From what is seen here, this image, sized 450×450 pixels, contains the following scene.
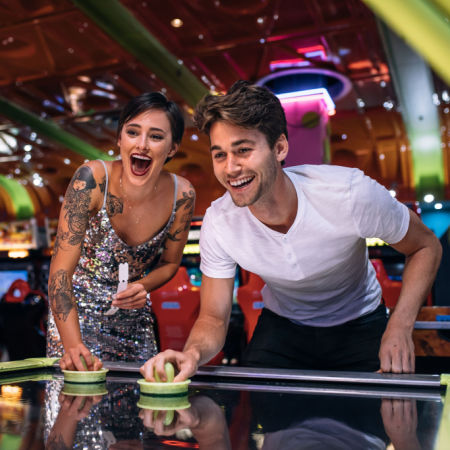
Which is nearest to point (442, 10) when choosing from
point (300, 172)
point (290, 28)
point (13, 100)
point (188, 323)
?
point (300, 172)

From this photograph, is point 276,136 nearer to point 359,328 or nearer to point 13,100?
point 359,328

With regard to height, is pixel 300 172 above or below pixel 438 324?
above

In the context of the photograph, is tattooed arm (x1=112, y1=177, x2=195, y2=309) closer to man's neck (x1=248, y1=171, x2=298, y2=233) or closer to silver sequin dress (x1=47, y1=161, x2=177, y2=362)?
silver sequin dress (x1=47, y1=161, x2=177, y2=362)

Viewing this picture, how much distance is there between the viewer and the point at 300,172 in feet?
6.41

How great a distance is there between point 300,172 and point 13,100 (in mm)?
6190

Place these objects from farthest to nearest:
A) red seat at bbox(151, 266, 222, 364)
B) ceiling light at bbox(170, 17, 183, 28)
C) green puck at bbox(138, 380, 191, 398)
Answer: ceiling light at bbox(170, 17, 183, 28), red seat at bbox(151, 266, 222, 364), green puck at bbox(138, 380, 191, 398)

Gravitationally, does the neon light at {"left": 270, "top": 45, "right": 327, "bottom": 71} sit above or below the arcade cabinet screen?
above

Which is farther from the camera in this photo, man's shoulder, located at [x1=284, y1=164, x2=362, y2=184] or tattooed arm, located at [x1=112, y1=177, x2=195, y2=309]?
tattooed arm, located at [x1=112, y1=177, x2=195, y2=309]

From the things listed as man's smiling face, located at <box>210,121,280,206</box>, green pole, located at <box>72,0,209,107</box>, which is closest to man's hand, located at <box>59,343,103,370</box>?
man's smiling face, located at <box>210,121,280,206</box>

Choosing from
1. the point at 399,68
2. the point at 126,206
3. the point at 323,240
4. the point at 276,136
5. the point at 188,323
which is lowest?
the point at 188,323

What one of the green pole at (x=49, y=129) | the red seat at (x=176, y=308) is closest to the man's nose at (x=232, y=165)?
the red seat at (x=176, y=308)

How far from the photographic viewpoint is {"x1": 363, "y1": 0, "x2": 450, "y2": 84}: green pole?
51 cm

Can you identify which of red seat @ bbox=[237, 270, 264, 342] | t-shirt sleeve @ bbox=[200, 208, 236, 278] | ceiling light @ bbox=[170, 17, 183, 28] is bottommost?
red seat @ bbox=[237, 270, 264, 342]

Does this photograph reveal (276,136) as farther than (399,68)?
No
